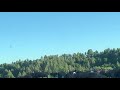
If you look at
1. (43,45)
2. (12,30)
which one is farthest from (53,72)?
(12,30)

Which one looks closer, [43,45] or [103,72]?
[103,72]

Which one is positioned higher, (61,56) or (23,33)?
(23,33)

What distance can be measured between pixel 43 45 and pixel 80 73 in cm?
209

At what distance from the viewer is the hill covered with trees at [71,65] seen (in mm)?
2234

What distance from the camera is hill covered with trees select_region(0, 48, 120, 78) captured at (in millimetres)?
2234

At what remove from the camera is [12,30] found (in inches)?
174

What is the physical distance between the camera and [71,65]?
8.55ft
